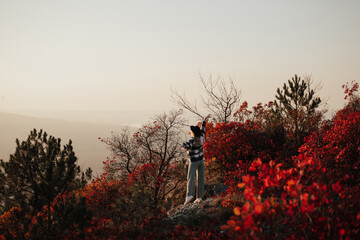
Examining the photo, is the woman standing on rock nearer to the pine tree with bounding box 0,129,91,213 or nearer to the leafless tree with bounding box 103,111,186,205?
the pine tree with bounding box 0,129,91,213

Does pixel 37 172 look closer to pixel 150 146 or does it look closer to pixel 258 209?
pixel 150 146

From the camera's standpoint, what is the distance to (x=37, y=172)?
30.2ft

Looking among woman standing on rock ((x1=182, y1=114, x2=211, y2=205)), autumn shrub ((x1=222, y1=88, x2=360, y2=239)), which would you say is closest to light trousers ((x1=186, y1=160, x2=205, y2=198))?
woman standing on rock ((x1=182, y1=114, x2=211, y2=205))

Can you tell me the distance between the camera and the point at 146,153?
57.0 ft

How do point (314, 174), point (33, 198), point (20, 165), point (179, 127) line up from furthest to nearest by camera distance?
point (179, 127) → point (20, 165) → point (33, 198) → point (314, 174)

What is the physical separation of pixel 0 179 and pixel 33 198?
2300 mm

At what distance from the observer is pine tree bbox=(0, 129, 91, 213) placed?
8.12 meters

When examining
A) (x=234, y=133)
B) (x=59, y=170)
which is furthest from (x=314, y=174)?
(x=59, y=170)

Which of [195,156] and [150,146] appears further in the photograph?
[150,146]

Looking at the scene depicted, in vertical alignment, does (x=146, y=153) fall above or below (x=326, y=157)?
below

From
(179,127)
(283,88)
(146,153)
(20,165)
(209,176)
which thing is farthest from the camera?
(283,88)

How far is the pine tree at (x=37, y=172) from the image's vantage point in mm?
8125

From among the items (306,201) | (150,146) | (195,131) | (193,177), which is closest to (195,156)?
(193,177)

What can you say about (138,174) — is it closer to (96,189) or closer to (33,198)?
(96,189)
